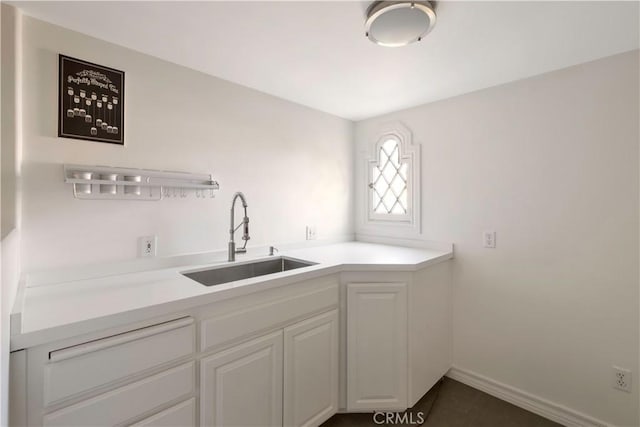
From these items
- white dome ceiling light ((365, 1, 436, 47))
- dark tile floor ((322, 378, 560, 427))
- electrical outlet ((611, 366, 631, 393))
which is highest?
white dome ceiling light ((365, 1, 436, 47))

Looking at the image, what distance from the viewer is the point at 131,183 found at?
1462 millimetres

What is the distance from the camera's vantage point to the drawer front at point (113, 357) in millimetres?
890

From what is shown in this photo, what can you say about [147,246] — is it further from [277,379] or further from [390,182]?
[390,182]

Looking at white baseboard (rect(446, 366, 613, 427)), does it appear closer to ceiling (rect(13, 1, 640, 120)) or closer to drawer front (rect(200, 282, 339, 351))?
drawer front (rect(200, 282, 339, 351))

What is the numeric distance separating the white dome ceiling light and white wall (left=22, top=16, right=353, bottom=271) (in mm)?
861

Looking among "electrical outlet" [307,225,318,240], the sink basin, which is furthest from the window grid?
the sink basin

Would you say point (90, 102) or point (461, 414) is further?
point (461, 414)

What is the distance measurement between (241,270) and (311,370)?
28.0 inches

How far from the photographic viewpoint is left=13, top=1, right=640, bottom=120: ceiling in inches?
47.9

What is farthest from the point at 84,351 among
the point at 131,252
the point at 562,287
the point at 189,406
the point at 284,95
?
the point at 562,287

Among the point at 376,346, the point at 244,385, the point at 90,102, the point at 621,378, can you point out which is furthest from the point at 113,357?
the point at 621,378

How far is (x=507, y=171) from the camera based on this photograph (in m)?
1.93

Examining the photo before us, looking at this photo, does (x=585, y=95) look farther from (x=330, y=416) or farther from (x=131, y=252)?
(x=131, y=252)

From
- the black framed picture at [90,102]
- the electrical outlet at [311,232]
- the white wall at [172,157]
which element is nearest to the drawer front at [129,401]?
the white wall at [172,157]
